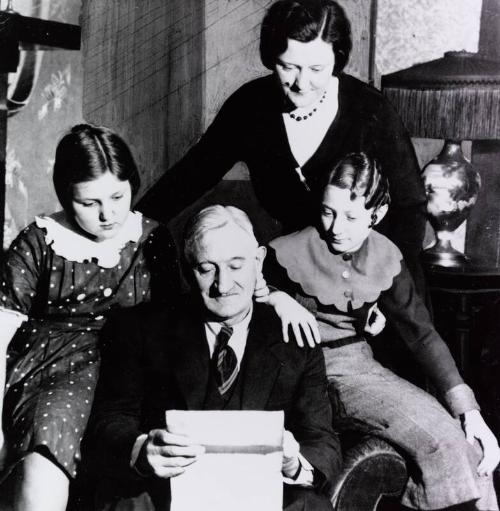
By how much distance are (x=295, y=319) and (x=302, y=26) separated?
705 mm

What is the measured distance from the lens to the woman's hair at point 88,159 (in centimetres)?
181

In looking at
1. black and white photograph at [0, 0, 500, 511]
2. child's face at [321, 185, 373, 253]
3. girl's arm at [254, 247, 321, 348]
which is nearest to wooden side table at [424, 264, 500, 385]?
black and white photograph at [0, 0, 500, 511]

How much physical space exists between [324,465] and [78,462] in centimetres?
52

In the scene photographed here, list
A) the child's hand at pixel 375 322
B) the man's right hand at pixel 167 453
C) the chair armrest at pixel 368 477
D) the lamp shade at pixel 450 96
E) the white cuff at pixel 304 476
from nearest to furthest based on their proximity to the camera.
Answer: the man's right hand at pixel 167 453 < the white cuff at pixel 304 476 < the chair armrest at pixel 368 477 < the child's hand at pixel 375 322 < the lamp shade at pixel 450 96

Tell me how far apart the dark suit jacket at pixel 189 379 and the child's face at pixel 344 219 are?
1.02 ft

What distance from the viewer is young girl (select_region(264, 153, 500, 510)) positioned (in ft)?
5.88

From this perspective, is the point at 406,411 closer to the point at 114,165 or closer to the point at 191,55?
the point at 114,165

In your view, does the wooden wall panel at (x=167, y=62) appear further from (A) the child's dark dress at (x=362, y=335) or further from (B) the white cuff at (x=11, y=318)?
(B) the white cuff at (x=11, y=318)

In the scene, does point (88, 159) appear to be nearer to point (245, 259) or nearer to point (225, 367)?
point (245, 259)

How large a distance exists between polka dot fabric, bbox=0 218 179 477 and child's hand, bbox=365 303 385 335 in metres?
0.49

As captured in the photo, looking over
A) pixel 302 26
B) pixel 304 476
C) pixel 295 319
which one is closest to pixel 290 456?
pixel 304 476

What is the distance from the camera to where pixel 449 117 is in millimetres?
2293

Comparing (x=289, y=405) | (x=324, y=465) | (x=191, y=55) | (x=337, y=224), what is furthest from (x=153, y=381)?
(x=191, y=55)

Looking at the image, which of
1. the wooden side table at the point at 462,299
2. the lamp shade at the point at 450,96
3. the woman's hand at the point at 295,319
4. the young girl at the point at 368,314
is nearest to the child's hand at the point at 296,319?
the woman's hand at the point at 295,319
